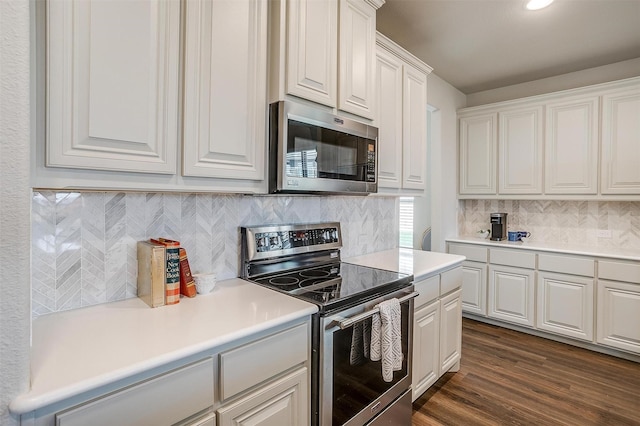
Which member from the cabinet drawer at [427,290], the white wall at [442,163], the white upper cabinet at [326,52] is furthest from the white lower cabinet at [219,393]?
the white wall at [442,163]

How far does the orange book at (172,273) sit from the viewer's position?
4.21 ft

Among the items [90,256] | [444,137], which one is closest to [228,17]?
[90,256]

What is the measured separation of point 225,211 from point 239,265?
0.29 m

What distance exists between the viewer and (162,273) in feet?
4.13

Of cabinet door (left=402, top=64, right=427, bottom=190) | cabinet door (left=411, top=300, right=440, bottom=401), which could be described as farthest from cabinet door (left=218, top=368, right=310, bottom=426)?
cabinet door (left=402, top=64, right=427, bottom=190)

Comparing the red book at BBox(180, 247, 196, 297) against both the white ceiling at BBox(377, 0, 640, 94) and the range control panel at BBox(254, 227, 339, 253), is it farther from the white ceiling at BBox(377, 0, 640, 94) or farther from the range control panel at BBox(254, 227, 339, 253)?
the white ceiling at BBox(377, 0, 640, 94)

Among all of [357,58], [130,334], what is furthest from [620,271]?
[130,334]

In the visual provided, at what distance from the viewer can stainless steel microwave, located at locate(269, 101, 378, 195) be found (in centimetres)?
144

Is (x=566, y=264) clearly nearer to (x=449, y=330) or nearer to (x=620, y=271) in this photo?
(x=620, y=271)

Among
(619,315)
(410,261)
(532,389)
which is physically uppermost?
(410,261)

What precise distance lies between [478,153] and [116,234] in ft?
12.1

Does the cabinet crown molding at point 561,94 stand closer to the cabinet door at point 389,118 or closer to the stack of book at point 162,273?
the cabinet door at point 389,118

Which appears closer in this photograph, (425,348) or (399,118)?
(425,348)

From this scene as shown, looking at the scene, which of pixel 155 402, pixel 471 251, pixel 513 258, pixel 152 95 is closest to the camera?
pixel 155 402
